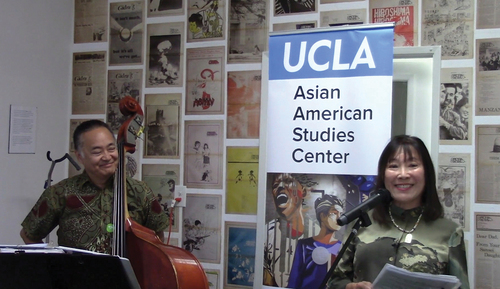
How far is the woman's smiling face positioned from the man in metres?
1.02

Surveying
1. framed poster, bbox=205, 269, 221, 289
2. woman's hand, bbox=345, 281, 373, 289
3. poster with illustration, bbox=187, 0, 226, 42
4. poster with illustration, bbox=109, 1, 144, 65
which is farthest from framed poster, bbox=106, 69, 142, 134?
woman's hand, bbox=345, 281, 373, 289

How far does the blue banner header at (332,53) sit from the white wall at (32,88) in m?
1.36

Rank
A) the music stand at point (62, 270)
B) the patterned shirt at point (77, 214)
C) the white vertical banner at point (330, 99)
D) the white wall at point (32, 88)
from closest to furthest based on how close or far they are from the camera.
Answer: the music stand at point (62, 270)
the patterned shirt at point (77, 214)
the white vertical banner at point (330, 99)
the white wall at point (32, 88)

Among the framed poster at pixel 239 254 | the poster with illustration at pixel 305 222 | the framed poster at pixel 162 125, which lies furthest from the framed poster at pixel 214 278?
the framed poster at pixel 162 125

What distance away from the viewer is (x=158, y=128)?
2740 mm

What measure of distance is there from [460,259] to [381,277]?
1.02 ft

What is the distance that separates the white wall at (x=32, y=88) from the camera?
249 centimetres

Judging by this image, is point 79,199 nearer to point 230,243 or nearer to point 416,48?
point 230,243

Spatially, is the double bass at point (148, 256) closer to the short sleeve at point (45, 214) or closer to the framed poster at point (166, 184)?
the short sleeve at point (45, 214)

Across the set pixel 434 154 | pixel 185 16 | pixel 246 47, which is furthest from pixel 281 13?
pixel 434 154

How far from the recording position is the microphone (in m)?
1.39

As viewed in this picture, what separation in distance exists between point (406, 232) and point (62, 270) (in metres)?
1.04

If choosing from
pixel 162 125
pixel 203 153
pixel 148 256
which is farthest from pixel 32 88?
pixel 148 256

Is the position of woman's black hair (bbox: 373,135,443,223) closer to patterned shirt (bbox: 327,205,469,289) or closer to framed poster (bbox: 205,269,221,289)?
patterned shirt (bbox: 327,205,469,289)
